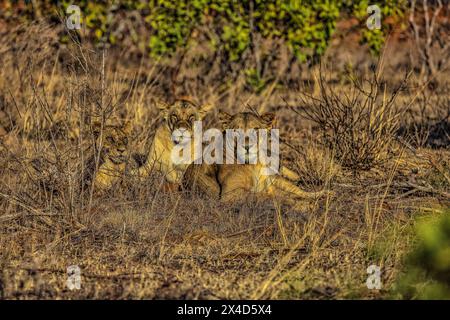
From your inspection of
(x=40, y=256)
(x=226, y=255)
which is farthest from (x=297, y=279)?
(x=40, y=256)

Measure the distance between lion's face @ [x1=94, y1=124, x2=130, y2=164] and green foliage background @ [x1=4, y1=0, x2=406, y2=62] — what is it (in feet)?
13.2

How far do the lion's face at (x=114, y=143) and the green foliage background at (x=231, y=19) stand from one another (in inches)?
158

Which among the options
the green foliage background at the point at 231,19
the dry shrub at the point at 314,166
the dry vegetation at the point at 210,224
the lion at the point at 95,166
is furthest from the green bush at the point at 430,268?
the green foliage background at the point at 231,19

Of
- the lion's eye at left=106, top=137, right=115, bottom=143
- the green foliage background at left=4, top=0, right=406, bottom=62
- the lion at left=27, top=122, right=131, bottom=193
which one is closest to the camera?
the lion at left=27, top=122, right=131, bottom=193

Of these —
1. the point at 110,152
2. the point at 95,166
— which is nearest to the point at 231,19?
the point at 110,152

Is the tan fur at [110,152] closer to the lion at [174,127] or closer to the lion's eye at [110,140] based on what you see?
the lion's eye at [110,140]

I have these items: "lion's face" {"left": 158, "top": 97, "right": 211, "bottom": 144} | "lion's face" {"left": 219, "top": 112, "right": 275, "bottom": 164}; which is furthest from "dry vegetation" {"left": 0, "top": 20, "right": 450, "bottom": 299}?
"lion's face" {"left": 158, "top": 97, "right": 211, "bottom": 144}

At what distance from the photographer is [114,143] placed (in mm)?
8398

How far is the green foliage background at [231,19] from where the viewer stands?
40.4 ft

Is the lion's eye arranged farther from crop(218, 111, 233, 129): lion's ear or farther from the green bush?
the green bush

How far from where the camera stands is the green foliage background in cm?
1233

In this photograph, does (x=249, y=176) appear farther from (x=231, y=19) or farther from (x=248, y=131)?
(x=231, y=19)

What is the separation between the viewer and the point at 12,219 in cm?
691
